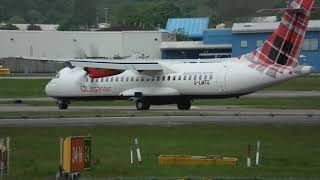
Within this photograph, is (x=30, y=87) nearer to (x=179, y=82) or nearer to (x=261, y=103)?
(x=261, y=103)

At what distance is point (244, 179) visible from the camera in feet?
88.1

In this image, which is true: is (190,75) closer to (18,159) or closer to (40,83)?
(18,159)

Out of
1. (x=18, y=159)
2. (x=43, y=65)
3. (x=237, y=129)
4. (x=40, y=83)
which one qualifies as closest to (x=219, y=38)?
(x=43, y=65)

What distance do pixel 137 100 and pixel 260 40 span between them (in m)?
78.3

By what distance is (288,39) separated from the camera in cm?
6044

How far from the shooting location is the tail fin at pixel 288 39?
197ft

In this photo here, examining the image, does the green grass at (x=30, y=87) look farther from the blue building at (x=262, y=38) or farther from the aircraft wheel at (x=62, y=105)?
the aircraft wheel at (x=62, y=105)

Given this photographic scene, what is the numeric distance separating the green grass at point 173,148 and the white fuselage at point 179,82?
15857 millimetres

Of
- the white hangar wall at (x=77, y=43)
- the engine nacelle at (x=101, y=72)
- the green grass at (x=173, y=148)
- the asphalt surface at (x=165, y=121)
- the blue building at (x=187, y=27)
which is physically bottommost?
the green grass at (x=173, y=148)

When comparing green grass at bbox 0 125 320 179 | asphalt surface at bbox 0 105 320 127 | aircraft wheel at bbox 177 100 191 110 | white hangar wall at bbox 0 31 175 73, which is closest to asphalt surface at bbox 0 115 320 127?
asphalt surface at bbox 0 105 320 127

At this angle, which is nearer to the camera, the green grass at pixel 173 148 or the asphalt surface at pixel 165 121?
the green grass at pixel 173 148

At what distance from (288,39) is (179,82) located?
760cm

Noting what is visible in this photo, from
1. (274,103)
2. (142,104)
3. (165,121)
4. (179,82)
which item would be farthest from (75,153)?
(274,103)

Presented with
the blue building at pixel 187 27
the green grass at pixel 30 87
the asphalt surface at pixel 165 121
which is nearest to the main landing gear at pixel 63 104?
the asphalt surface at pixel 165 121
